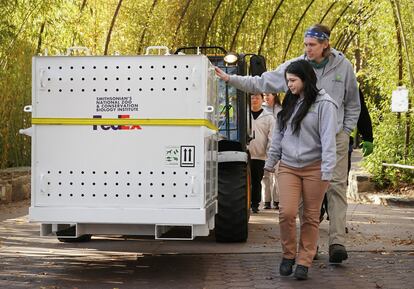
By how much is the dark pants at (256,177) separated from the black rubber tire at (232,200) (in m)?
4.13

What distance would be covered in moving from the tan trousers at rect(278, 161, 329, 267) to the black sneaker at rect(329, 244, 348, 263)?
0.62m

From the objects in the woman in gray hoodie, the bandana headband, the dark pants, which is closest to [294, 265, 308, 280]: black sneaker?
the woman in gray hoodie

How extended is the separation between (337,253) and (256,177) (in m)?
5.84

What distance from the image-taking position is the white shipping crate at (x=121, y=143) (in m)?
7.73

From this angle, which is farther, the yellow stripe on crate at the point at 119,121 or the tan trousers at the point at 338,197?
the tan trousers at the point at 338,197

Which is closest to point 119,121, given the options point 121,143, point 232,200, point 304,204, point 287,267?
point 121,143

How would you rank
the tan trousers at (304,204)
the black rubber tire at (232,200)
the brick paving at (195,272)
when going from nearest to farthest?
the brick paving at (195,272), the tan trousers at (304,204), the black rubber tire at (232,200)

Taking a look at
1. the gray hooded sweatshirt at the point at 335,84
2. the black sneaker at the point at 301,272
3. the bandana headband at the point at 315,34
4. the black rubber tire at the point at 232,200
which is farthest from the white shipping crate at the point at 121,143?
the black rubber tire at the point at 232,200

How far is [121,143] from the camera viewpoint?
7820 millimetres

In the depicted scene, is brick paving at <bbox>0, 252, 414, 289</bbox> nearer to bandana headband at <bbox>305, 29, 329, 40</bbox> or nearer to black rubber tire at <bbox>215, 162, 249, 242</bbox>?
black rubber tire at <bbox>215, 162, 249, 242</bbox>

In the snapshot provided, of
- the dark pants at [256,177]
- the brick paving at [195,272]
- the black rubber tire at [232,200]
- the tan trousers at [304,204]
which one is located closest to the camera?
the brick paving at [195,272]

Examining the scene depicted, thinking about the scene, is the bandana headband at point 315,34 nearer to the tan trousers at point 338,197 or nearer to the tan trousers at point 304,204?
the tan trousers at point 338,197

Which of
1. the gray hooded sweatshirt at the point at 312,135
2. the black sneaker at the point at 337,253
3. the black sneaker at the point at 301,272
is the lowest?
the black sneaker at the point at 301,272

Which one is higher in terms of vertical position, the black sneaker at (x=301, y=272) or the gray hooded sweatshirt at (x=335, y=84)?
the gray hooded sweatshirt at (x=335, y=84)
